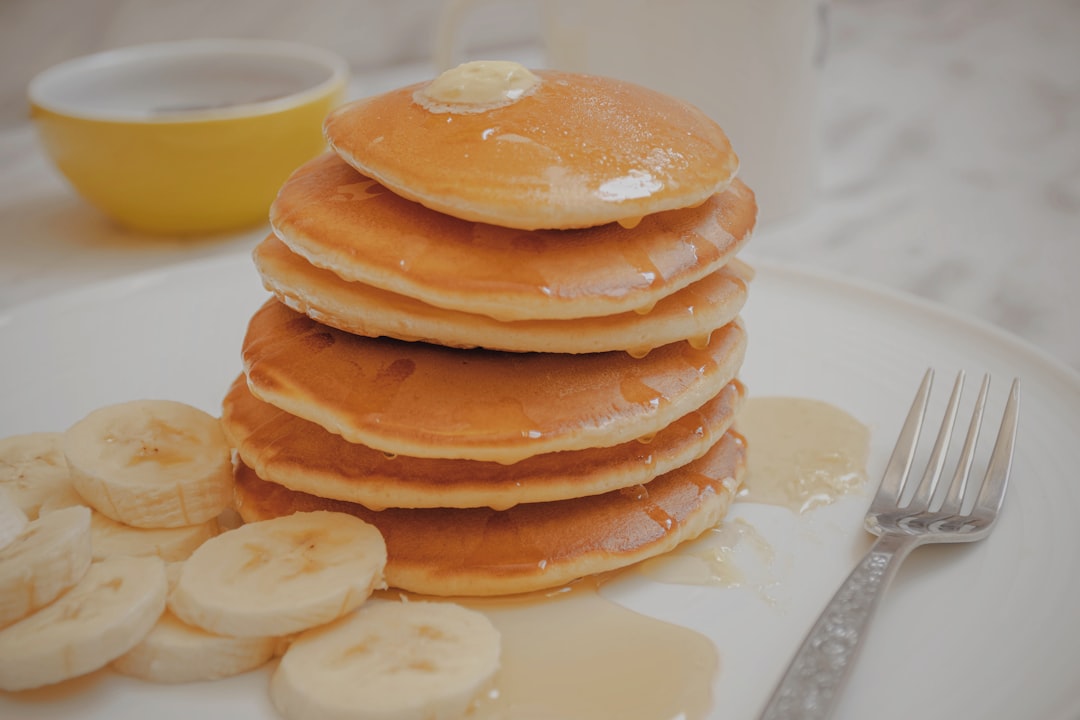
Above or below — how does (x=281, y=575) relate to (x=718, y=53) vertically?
below

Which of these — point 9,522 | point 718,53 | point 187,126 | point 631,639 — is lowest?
point 631,639

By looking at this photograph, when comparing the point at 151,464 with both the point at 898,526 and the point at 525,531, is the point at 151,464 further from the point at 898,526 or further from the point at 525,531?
the point at 898,526

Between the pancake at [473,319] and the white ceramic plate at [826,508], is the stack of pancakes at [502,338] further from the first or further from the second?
the white ceramic plate at [826,508]

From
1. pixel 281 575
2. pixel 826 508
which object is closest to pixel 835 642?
pixel 826 508

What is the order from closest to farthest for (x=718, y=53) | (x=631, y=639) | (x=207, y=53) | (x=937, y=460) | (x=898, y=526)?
(x=631, y=639)
(x=898, y=526)
(x=937, y=460)
(x=718, y=53)
(x=207, y=53)

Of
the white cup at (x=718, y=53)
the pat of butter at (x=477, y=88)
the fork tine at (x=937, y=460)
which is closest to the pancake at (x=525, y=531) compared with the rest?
the fork tine at (x=937, y=460)

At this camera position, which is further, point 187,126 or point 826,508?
point 187,126
